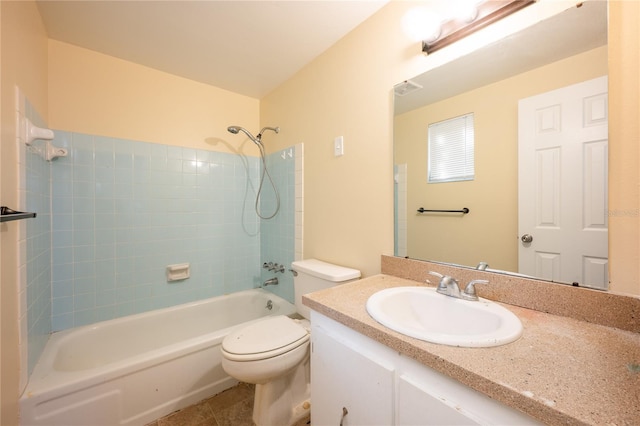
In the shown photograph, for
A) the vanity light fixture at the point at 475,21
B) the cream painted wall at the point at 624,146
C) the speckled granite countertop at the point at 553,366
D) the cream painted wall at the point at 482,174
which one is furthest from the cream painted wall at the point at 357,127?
the speckled granite countertop at the point at 553,366

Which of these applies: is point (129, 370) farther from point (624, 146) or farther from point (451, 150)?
point (624, 146)

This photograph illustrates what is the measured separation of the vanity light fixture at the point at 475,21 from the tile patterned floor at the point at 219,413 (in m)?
2.00

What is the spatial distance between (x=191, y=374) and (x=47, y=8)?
2.16 metres

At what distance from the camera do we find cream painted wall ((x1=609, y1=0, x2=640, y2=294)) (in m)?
0.69

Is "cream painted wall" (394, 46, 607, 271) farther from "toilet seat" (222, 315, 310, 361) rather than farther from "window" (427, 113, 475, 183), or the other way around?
"toilet seat" (222, 315, 310, 361)

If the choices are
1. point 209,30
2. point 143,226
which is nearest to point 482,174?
point 209,30

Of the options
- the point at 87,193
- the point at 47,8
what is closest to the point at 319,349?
the point at 87,193

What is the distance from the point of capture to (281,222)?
2135mm

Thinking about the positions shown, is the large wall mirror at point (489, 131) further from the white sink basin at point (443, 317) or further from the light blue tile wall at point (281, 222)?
the light blue tile wall at point (281, 222)

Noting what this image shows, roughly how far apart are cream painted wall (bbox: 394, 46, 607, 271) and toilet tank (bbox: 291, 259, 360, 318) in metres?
0.38

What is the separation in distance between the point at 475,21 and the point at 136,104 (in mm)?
2150

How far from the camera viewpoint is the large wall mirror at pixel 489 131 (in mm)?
791

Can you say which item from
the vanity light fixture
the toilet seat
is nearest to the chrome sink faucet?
the toilet seat

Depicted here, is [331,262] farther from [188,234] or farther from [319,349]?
[188,234]
